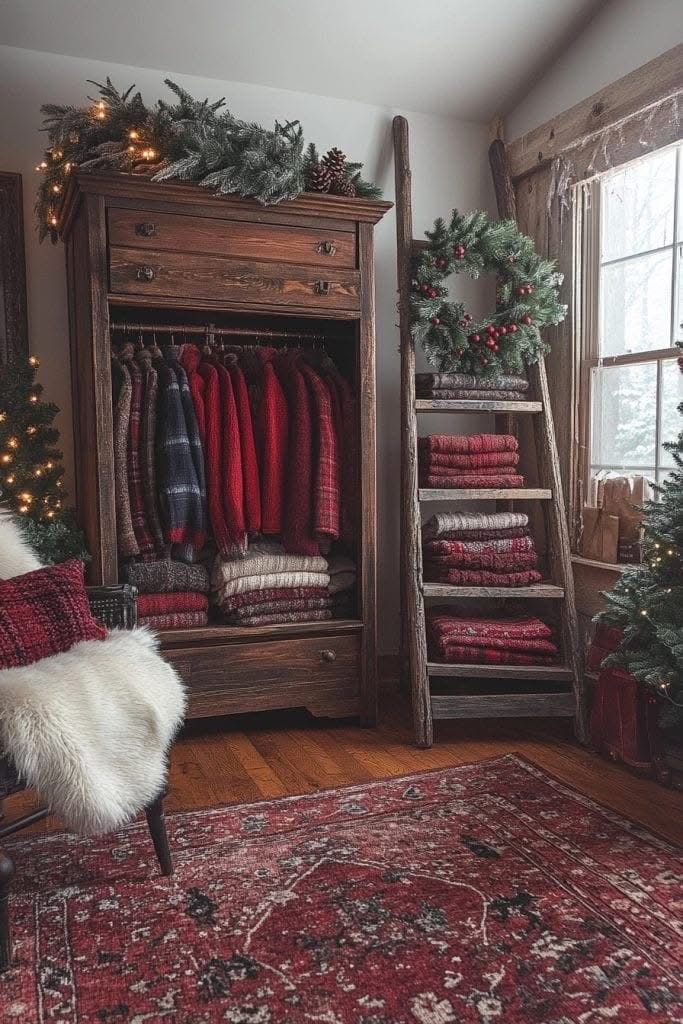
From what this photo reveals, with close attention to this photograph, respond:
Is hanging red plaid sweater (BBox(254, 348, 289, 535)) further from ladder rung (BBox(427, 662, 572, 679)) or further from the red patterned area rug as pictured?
the red patterned area rug

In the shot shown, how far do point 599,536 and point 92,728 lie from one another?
2111mm

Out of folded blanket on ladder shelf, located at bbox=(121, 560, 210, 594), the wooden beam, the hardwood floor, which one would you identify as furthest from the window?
folded blanket on ladder shelf, located at bbox=(121, 560, 210, 594)

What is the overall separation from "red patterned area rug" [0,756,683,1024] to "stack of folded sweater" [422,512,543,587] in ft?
2.78

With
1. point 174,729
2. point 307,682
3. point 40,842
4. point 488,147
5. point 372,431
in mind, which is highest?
point 488,147

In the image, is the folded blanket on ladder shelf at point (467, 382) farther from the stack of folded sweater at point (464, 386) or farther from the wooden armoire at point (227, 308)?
the wooden armoire at point (227, 308)

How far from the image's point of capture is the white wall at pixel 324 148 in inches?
118

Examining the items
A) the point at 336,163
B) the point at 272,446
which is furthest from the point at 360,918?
the point at 336,163

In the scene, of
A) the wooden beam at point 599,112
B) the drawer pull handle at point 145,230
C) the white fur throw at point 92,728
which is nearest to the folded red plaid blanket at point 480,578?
the white fur throw at point 92,728

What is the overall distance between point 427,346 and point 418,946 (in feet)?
6.59

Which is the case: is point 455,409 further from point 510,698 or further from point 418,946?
point 418,946

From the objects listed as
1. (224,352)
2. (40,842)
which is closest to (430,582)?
(224,352)

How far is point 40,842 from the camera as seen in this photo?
212cm

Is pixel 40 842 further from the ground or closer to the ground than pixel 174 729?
closer to the ground

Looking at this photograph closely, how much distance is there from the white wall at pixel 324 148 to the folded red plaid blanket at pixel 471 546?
24.5 inches
